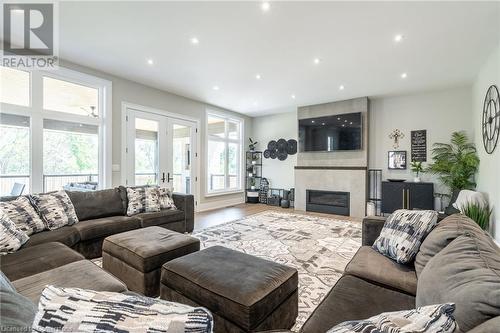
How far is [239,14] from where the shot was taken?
2.63 m

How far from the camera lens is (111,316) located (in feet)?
1.75

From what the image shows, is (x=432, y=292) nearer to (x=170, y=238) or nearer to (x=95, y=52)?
(x=170, y=238)

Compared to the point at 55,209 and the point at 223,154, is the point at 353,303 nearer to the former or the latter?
the point at 55,209

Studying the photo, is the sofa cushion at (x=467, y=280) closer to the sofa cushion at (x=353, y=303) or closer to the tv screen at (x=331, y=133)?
the sofa cushion at (x=353, y=303)

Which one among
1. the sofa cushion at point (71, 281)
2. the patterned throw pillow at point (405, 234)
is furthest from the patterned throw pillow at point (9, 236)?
the patterned throw pillow at point (405, 234)

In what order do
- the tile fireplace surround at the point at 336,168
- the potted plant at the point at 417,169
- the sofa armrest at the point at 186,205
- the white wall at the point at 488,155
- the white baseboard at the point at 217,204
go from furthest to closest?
the white baseboard at the point at 217,204, the tile fireplace surround at the point at 336,168, the potted plant at the point at 417,169, the sofa armrest at the point at 186,205, the white wall at the point at 488,155

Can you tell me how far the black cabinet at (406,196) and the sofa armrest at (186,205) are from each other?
4333mm

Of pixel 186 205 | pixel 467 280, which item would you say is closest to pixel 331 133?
pixel 186 205

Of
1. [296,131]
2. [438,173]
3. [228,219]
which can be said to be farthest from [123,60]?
[438,173]

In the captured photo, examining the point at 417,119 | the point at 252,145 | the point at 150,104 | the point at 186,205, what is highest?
the point at 150,104

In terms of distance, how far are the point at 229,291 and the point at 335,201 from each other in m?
5.32

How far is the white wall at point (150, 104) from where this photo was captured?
4527 millimetres

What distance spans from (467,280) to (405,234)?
3.16ft

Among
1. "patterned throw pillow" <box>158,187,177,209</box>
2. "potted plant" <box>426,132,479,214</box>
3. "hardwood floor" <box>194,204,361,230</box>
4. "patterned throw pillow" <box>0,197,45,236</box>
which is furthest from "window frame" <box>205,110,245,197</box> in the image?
"potted plant" <box>426,132,479,214</box>
